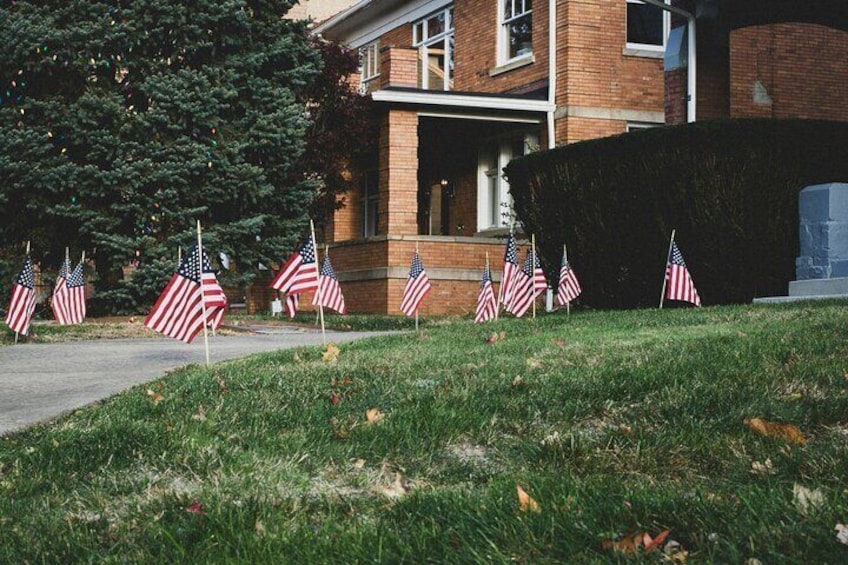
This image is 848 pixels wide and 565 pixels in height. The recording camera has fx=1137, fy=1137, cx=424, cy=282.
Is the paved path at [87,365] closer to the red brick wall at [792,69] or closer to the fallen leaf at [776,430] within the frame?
the fallen leaf at [776,430]

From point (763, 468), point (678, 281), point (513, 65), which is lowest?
point (763, 468)

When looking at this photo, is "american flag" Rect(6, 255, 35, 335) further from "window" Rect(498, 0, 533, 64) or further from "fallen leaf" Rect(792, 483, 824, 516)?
"window" Rect(498, 0, 533, 64)

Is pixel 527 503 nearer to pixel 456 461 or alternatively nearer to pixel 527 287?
pixel 456 461

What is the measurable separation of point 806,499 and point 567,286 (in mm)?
10778

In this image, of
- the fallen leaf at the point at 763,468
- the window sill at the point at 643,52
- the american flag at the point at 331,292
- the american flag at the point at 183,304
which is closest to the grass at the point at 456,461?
the fallen leaf at the point at 763,468

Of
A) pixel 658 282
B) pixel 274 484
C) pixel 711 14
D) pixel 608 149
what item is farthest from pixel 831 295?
pixel 274 484

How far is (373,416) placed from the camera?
18.9 ft

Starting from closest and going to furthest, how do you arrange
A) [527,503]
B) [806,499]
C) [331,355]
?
[806,499] → [527,503] → [331,355]

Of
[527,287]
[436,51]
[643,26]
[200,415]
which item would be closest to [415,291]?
[527,287]

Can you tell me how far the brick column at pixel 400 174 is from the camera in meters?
20.8

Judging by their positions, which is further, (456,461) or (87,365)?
(87,365)

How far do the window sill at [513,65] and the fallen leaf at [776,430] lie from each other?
18203mm

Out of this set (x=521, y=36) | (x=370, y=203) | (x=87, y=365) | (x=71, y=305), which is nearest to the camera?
(x=87, y=365)

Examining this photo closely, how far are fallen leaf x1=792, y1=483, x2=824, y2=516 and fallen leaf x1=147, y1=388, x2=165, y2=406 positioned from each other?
4006 mm
